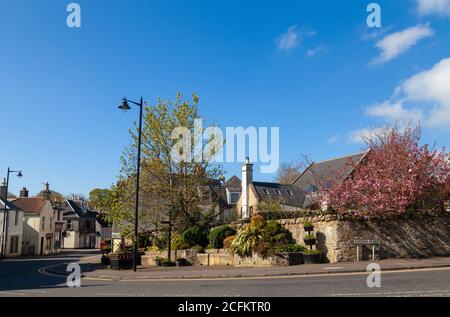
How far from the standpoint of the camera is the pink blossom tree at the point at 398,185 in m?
21.1

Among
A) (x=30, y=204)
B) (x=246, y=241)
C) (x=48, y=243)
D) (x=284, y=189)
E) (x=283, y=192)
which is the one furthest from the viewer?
(x=48, y=243)

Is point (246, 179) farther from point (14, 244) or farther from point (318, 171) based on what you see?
point (14, 244)

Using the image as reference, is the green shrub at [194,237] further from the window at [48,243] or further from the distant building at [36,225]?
the window at [48,243]

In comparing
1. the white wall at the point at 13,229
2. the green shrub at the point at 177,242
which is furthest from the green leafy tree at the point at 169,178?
the white wall at the point at 13,229

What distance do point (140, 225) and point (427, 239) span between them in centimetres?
2228

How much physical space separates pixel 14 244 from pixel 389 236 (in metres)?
42.1

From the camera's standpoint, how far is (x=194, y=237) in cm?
2820

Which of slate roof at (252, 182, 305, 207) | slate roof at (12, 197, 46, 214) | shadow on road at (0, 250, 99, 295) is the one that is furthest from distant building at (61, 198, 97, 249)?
shadow on road at (0, 250, 99, 295)

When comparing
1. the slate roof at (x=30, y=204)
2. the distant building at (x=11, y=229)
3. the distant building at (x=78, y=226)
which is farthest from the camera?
the distant building at (x=78, y=226)

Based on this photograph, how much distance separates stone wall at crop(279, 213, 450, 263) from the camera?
2058 cm

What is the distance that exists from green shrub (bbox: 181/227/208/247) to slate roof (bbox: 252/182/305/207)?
58.6 ft

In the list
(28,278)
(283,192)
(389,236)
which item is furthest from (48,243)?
(389,236)

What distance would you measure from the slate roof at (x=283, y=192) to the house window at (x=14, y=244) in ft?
89.3
